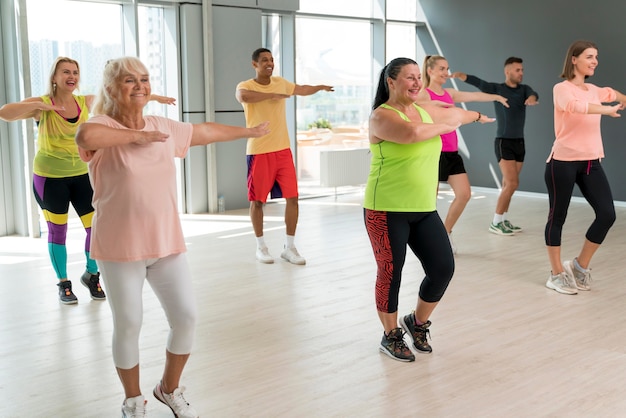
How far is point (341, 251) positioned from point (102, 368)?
10.5 feet

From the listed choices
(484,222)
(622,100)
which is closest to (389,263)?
(622,100)

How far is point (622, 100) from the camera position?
17.5 feet

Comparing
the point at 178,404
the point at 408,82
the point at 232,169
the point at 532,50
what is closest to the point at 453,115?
the point at 408,82

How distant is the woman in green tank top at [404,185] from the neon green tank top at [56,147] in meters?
2.07

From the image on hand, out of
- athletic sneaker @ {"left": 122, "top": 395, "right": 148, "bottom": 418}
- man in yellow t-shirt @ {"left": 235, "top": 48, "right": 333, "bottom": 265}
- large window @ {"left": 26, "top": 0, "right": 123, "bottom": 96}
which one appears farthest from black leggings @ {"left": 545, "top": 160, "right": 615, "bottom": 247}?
large window @ {"left": 26, "top": 0, "right": 123, "bottom": 96}

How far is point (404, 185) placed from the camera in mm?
3588

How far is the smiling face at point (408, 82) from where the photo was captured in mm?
3592

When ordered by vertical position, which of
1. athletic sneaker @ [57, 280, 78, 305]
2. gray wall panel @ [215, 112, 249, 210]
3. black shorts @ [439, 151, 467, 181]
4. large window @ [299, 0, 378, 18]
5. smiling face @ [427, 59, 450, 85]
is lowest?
athletic sneaker @ [57, 280, 78, 305]

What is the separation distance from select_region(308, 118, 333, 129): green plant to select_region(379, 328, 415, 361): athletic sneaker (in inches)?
270

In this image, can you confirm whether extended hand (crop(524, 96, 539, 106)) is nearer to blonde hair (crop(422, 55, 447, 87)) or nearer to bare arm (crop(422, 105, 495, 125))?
blonde hair (crop(422, 55, 447, 87))

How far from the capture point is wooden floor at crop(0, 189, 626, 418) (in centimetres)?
333

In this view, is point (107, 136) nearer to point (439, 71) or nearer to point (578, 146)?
point (578, 146)

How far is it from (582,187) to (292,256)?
2.29 meters

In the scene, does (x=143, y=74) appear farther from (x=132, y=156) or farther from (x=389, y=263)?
(x=389, y=263)
